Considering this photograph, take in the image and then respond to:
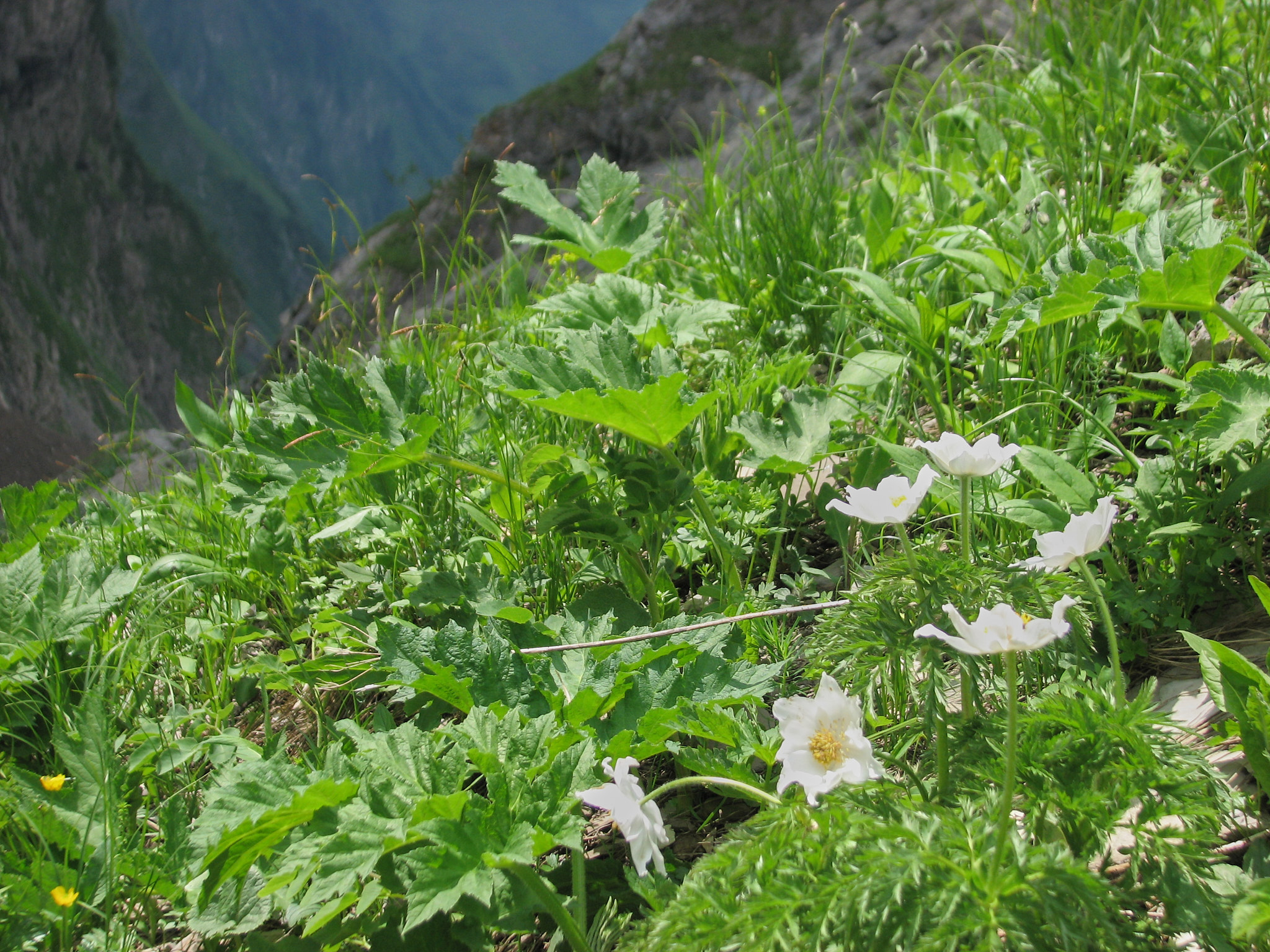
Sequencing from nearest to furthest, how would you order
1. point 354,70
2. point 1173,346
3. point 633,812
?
point 633,812
point 1173,346
point 354,70

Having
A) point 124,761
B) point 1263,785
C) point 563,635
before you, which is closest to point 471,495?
point 563,635

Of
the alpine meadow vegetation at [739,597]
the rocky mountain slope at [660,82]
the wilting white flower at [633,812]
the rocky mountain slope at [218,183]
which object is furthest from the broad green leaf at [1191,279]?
Result: the rocky mountain slope at [218,183]

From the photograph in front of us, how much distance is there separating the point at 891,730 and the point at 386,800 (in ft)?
2.43

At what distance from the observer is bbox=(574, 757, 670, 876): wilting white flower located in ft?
2.90

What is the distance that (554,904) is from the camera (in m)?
0.96

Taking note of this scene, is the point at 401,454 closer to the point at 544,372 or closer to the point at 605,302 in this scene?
the point at 544,372

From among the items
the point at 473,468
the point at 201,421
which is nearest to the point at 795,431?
the point at 473,468

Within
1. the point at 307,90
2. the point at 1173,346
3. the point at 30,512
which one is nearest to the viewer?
the point at 1173,346

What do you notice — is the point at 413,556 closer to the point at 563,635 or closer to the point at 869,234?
the point at 563,635

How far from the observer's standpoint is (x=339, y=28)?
88.8 metres

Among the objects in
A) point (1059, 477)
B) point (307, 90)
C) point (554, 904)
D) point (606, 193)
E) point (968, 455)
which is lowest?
point (1059, 477)

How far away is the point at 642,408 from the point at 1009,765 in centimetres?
85

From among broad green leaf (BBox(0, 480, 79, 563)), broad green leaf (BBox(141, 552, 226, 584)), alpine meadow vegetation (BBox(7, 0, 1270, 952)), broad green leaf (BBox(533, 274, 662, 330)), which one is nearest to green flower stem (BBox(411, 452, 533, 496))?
alpine meadow vegetation (BBox(7, 0, 1270, 952))

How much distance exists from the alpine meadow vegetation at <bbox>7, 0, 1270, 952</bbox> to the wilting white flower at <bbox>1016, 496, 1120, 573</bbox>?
1 centimetres
